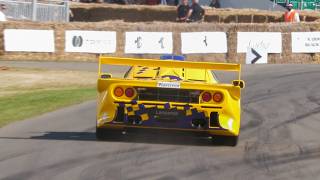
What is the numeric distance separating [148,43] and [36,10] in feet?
19.8

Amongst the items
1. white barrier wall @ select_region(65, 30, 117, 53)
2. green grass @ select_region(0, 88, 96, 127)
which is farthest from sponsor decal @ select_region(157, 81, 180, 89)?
white barrier wall @ select_region(65, 30, 117, 53)

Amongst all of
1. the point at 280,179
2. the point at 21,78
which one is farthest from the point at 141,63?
the point at 21,78

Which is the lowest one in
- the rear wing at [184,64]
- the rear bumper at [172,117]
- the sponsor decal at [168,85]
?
the rear bumper at [172,117]

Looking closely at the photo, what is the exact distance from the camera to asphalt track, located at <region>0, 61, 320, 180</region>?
8.94 m

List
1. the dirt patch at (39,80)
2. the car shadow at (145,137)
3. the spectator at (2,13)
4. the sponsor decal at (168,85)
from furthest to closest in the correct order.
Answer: the spectator at (2,13), the dirt patch at (39,80), the car shadow at (145,137), the sponsor decal at (168,85)

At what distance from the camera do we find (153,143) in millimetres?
11141

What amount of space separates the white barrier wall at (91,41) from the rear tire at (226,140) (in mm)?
17346

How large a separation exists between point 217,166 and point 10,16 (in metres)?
23.0

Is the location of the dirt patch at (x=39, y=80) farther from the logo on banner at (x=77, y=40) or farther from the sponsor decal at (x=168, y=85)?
the sponsor decal at (x=168, y=85)

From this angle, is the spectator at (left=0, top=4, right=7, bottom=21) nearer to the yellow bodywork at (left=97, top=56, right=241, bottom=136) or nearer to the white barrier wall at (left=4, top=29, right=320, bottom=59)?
the white barrier wall at (left=4, top=29, right=320, bottom=59)

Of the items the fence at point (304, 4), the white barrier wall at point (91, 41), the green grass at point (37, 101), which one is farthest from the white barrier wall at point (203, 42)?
the fence at point (304, 4)

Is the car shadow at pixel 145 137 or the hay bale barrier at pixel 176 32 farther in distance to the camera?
the hay bale barrier at pixel 176 32

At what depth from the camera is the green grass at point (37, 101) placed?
14.7 metres

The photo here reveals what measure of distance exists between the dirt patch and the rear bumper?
356 inches
